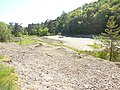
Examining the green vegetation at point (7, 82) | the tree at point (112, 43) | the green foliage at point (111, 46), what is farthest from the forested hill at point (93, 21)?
the green vegetation at point (7, 82)

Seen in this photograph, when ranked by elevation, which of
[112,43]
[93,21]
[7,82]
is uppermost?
[93,21]

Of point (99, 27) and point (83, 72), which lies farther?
point (99, 27)

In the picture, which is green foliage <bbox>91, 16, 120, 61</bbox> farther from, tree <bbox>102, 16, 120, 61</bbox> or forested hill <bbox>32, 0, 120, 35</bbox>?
forested hill <bbox>32, 0, 120, 35</bbox>

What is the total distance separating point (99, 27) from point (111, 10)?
1101 centimetres

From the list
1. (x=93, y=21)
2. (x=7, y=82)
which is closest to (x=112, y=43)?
(x=7, y=82)

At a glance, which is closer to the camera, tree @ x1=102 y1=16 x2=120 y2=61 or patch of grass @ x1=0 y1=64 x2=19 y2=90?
patch of grass @ x1=0 y1=64 x2=19 y2=90

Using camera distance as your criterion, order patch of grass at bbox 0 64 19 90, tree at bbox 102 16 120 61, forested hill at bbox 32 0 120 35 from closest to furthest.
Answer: patch of grass at bbox 0 64 19 90
tree at bbox 102 16 120 61
forested hill at bbox 32 0 120 35

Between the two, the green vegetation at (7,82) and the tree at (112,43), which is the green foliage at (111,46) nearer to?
the tree at (112,43)

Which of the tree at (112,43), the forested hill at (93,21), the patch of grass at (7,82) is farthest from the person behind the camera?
the forested hill at (93,21)

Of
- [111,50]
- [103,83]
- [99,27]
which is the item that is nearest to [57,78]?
[103,83]

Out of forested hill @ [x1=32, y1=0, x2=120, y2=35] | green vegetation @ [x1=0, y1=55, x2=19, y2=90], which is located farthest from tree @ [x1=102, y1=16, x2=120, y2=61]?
forested hill @ [x1=32, y1=0, x2=120, y2=35]

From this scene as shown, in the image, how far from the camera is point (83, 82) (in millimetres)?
17141

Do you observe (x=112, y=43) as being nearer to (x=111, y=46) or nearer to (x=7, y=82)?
(x=111, y=46)

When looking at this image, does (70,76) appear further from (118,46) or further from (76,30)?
(76,30)
